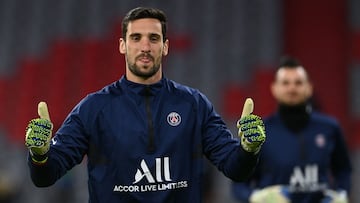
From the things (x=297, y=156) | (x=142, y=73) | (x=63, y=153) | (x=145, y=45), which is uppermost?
(x=145, y=45)

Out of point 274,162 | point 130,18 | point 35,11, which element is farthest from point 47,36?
point 130,18

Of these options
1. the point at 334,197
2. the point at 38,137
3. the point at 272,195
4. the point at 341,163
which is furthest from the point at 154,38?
the point at 341,163

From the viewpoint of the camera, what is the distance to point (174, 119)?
9.20 feet

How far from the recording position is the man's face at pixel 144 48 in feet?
9.04

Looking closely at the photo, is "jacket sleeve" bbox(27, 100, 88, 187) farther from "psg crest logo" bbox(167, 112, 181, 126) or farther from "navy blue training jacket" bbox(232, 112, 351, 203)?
"navy blue training jacket" bbox(232, 112, 351, 203)

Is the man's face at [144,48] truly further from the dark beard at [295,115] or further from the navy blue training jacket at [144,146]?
the dark beard at [295,115]

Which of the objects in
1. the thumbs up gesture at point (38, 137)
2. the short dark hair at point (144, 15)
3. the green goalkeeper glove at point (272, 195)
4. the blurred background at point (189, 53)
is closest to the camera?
the thumbs up gesture at point (38, 137)

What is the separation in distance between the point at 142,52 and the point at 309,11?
5.58m

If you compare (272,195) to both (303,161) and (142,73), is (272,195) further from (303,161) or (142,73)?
(142,73)

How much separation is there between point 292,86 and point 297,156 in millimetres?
387

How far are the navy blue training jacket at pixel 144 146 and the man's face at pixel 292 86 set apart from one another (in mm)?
1449

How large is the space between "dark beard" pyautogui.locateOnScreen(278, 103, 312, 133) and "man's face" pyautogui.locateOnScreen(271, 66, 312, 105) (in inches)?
1.2

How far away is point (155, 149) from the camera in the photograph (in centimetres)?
273

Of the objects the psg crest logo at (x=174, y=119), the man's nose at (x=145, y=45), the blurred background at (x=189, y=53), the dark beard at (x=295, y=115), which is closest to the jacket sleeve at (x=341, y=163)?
the dark beard at (x=295, y=115)
